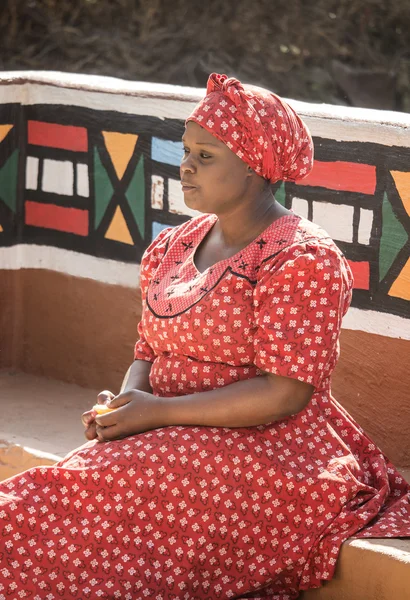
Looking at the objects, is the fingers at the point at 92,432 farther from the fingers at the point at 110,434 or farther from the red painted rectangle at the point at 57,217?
the red painted rectangle at the point at 57,217

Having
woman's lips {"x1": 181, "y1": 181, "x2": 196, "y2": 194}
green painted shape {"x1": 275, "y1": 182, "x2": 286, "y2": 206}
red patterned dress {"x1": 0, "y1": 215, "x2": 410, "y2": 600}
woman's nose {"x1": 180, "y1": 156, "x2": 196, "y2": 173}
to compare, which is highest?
woman's nose {"x1": 180, "y1": 156, "x2": 196, "y2": 173}

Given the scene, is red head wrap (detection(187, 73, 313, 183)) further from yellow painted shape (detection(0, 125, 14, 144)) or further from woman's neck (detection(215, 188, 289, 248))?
yellow painted shape (detection(0, 125, 14, 144))

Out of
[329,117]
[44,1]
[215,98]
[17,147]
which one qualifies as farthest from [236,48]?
[215,98]

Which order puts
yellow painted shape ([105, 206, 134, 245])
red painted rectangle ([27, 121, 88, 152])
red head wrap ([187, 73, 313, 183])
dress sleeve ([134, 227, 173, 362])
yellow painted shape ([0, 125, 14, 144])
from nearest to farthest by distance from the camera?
1. red head wrap ([187, 73, 313, 183])
2. dress sleeve ([134, 227, 173, 362])
3. yellow painted shape ([105, 206, 134, 245])
4. red painted rectangle ([27, 121, 88, 152])
5. yellow painted shape ([0, 125, 14, 144])

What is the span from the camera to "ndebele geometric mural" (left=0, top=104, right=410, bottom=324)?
13.6 feet

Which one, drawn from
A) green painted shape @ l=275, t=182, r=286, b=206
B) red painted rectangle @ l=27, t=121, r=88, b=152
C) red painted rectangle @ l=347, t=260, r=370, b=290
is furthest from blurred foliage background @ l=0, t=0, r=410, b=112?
red painted rectangle @ l=347, t=260, r=370, b=290

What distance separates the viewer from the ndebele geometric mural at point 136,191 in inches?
164

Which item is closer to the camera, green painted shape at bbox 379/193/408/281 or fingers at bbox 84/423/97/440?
fingers at bbox 84/423/97/440

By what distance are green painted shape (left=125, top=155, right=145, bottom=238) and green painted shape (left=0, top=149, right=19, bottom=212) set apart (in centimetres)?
70

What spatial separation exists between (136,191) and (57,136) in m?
→ 0.57

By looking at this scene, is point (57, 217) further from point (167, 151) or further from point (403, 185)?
point (403, 185)

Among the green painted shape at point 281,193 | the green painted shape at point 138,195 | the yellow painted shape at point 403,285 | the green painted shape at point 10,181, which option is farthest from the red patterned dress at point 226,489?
the green painted shape at point 10,181

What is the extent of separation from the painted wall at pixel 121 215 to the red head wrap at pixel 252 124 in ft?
3.27

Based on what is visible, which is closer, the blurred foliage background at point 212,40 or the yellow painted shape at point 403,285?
the yellow painted shape at point 403,285
